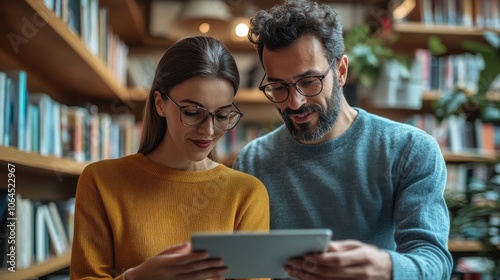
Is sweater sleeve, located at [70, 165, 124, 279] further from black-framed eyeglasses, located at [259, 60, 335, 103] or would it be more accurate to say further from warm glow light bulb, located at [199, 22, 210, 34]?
warm glow light bulb, located at [199, 22, 210, 34]

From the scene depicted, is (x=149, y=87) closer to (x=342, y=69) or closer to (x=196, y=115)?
(x=342, y=69)

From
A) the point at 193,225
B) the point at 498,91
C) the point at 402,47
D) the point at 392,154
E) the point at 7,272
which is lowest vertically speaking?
the point at 7,272

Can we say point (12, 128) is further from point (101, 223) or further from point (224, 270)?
point (224, 270)

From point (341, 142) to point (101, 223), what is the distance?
648 mm

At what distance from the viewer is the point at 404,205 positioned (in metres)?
1.35

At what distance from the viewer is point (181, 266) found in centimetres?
103

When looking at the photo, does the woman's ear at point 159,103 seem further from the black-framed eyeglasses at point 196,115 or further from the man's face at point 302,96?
the man's face at point 302,96

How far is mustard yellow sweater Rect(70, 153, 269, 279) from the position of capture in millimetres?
1219

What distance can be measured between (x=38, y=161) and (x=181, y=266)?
870mm

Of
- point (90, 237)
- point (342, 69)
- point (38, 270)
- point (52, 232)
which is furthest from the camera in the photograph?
point (52, 232)

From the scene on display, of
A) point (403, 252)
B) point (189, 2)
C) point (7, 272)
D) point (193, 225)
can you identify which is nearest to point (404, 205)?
point (403, 252)

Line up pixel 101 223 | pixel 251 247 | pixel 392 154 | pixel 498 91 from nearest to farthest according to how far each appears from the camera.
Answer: pixel 251 247
pixel 101 223
pixel 392 154
pixel 498 91

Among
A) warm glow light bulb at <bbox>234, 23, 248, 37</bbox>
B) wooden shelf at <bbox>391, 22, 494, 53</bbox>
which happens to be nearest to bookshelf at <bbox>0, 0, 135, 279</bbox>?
warm glow light bulb at <bbox>234, 23, 248, 37</bbox>

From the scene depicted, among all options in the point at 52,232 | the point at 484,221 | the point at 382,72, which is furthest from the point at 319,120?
the point at 382,72
